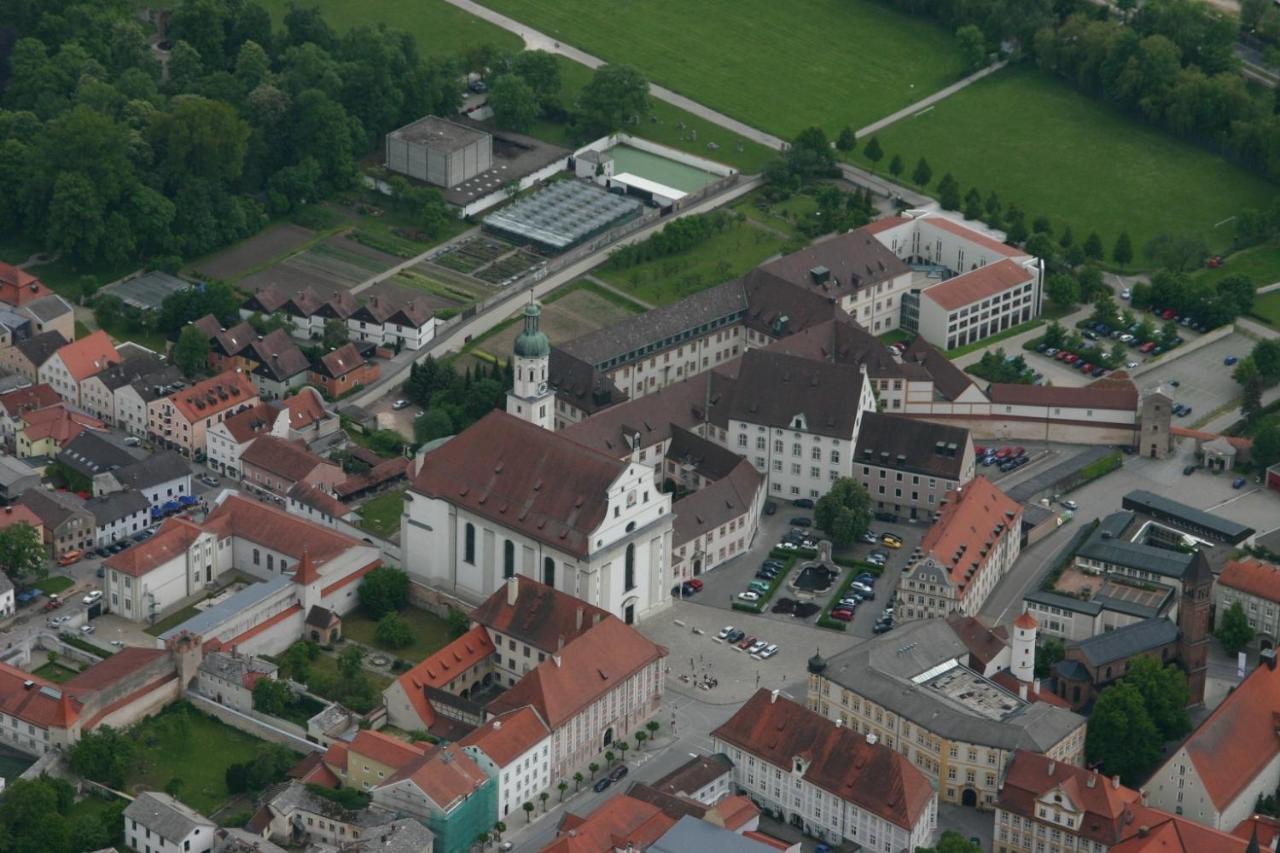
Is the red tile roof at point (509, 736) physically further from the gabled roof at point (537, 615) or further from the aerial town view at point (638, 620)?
the gabled roof at point (537, 615)

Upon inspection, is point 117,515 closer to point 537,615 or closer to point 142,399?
point 142,399

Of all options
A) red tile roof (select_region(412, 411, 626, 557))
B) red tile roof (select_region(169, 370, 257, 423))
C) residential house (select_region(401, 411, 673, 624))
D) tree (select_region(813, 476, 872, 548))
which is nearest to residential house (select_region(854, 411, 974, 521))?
tree (select_region(813, 476, 872, 548))

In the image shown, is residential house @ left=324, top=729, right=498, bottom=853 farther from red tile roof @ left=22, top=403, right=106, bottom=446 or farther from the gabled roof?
red tile roof @ left=22, top=403, right=106, bottom=446

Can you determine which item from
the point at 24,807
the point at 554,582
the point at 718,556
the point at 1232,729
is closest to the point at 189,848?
the point at 24,807

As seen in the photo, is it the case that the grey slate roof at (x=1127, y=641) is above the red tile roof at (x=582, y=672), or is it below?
above

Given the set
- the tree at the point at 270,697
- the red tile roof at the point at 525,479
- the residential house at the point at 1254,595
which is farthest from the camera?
the residential house at the point at 1254,595

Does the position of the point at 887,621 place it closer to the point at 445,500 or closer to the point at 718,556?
the point at 718,556

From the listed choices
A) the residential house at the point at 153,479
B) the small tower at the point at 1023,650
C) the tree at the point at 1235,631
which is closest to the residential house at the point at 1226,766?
the small tower at the point at 1023,650

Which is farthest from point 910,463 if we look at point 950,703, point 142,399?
point 142,399
